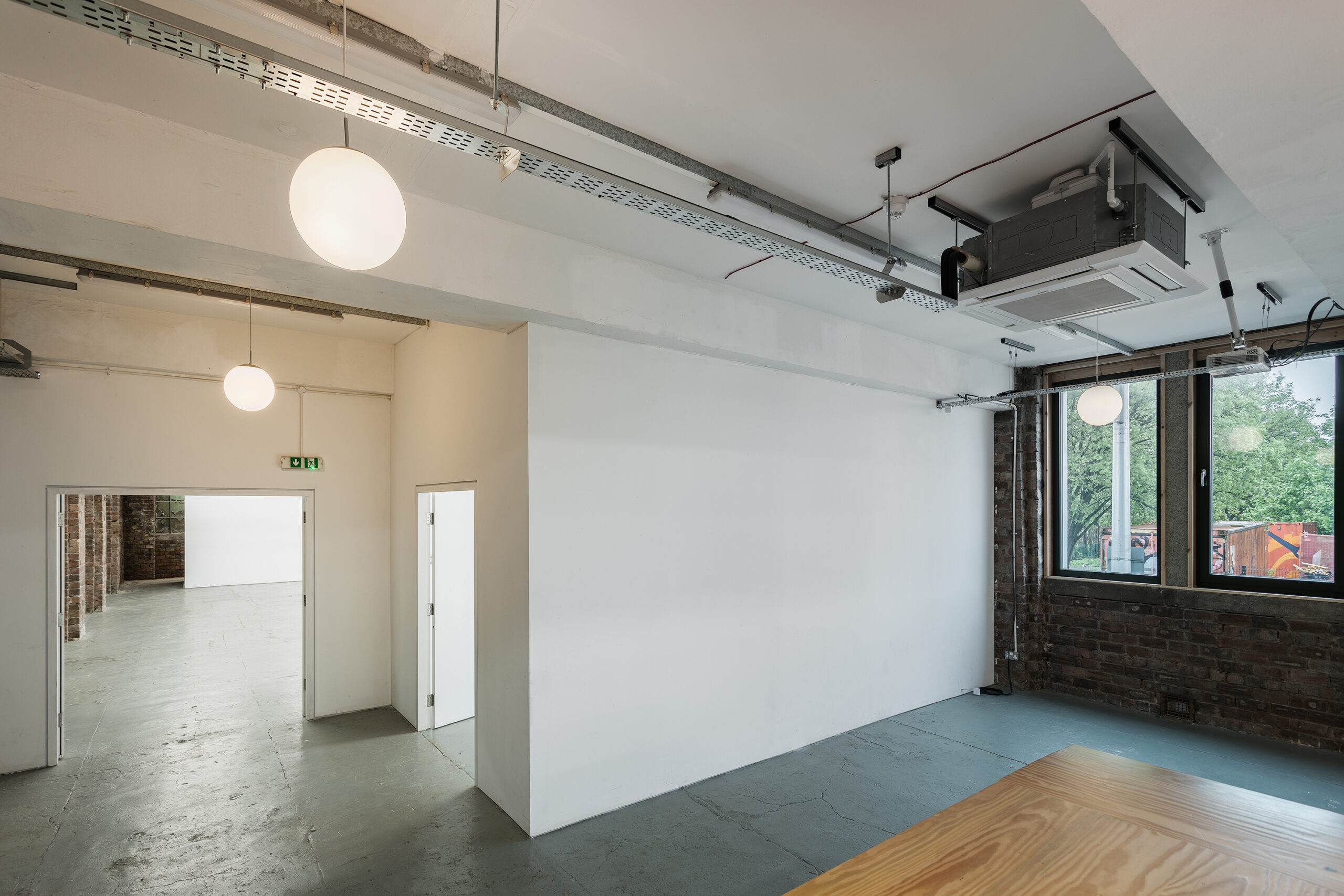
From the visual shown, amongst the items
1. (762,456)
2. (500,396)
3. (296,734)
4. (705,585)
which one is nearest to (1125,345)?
(762,456)

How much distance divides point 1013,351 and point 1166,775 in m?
4.82

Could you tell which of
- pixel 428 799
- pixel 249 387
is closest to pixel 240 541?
pixel 249 387

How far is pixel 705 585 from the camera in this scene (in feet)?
13.6

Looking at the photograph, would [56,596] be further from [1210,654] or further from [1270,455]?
[1270,455]

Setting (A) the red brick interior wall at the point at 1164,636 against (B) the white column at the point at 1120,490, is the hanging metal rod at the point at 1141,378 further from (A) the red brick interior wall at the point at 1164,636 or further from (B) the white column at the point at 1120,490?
(A) the red brick interior wall at the point at 1164,636

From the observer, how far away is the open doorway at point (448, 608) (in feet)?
16.4

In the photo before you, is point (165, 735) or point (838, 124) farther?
point (165, 735)

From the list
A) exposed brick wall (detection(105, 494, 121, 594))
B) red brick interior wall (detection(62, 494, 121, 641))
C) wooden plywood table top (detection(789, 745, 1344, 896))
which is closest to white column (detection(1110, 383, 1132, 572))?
wooden plywood table top (detection(789, 745, 1344, 896))

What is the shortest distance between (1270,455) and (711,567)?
461 centimetres

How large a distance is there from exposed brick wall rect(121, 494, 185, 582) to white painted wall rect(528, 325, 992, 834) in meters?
13.7

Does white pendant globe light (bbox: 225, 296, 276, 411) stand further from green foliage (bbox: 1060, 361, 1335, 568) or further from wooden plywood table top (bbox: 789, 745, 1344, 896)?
green foliage (bbox: 1060, 361, 1335, 568)

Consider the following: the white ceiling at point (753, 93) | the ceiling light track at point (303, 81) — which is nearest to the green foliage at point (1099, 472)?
the white ceiling at point (753, 93)

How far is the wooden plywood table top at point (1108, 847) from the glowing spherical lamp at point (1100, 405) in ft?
11.4

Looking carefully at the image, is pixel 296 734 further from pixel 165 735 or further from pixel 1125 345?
pixel 1125 345
